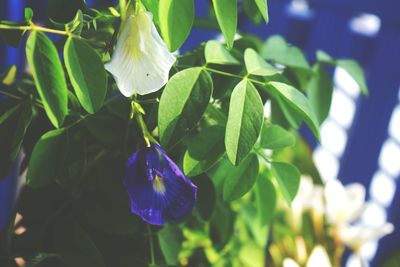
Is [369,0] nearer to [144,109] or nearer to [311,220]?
[311,220]

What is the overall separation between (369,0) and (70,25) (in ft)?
2.78

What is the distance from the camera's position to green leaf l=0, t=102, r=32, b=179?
2.00ft

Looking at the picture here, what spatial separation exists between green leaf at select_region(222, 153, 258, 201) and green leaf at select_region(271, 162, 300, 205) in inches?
2.0

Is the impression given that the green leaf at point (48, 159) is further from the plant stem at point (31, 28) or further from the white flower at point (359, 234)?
the white flower at point (359, 234)

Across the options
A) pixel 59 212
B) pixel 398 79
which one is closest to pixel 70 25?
pixel 59 212

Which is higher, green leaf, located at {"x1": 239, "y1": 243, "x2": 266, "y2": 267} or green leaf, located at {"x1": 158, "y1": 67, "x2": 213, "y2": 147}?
green leaf, located at {"x1": 158, "y1": 67, "x2": 213, "y2": 147}

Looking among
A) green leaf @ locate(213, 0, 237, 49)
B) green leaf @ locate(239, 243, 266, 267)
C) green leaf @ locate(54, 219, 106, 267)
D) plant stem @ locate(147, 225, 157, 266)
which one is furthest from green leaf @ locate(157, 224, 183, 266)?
green leaf @ locate(213, 0, 237, 49)

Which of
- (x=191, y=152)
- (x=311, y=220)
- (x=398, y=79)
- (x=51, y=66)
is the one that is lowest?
(x=311, y=220)

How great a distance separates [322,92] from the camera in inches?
31.6

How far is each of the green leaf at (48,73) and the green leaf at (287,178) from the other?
1.02 feet

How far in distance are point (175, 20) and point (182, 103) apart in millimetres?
93

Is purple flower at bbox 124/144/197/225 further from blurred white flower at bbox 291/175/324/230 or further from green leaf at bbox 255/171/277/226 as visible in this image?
blurred white flower at bbox 291/175/324/230

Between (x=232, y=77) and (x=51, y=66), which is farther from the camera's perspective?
(x=232, y=77)

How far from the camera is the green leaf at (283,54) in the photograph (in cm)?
76
